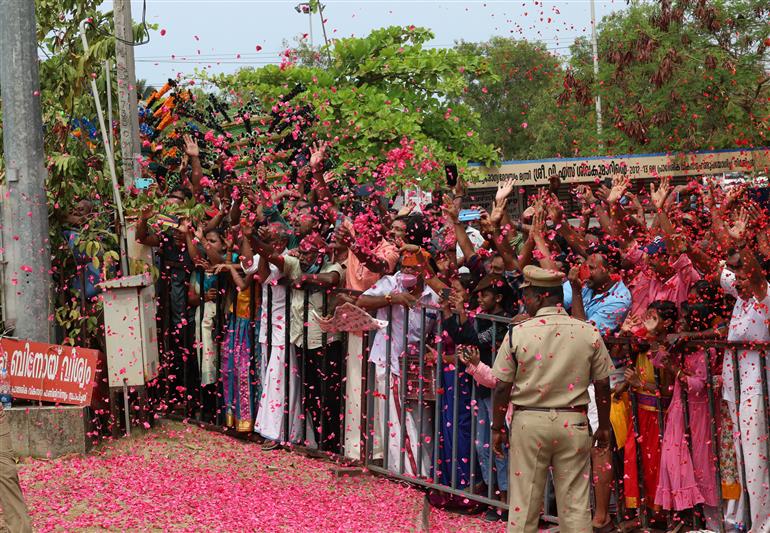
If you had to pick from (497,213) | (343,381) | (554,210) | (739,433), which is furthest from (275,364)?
(739,433)

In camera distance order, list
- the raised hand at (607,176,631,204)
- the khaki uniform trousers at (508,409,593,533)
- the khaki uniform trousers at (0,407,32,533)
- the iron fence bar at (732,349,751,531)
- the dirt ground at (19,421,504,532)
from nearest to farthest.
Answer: the khaki uniform trousers at (508,409,593,533)
the khaki uniform trousers at (0,407,32,533)
the iron fence bar at (732,349,751,531)
the dirt ground at (19,421,504,532)
the raised hand at (607,176,631,204)

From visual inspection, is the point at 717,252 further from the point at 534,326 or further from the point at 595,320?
the point at 534,326

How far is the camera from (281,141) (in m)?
12.3

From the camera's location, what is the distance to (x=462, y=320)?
27.1 feet

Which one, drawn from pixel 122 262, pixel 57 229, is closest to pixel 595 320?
pixel 122 262

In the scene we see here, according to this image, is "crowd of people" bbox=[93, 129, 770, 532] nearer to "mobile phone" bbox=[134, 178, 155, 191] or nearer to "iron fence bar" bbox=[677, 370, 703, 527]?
"iron fence bar" bbox=[677, 370, 703, 527]

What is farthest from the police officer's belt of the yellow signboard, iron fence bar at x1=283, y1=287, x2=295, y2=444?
the yellow signboard

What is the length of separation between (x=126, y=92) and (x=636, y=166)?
14.9 metres

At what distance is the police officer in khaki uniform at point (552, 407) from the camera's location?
670cm

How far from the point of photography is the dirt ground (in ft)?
25.4

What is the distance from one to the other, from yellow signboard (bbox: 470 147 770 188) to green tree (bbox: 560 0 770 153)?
0.31m

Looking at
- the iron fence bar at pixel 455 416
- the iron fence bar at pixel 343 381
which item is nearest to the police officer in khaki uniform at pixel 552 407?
the iron fence bar at pixel 455 416

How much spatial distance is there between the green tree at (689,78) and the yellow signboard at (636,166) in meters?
0.31

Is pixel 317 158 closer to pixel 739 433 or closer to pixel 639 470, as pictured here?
pixel 639 470
